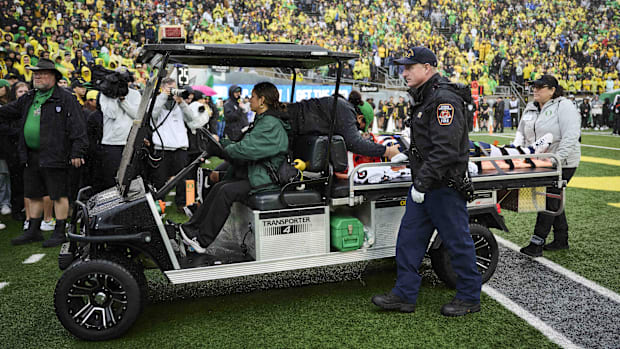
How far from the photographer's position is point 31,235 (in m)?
6.11

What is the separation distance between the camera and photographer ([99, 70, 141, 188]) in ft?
20.0

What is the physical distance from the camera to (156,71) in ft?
12.5

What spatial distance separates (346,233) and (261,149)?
961 mm

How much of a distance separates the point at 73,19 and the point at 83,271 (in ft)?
61.4

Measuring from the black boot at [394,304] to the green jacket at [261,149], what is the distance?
1.22m

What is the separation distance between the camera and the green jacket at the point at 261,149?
3.90m

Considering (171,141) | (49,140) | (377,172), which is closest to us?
(377,172)

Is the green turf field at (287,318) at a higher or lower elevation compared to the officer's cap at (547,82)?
lower

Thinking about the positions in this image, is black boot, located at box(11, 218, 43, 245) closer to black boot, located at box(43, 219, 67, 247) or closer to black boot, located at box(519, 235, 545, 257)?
black boot, located at box(43, 219, 67, 247)

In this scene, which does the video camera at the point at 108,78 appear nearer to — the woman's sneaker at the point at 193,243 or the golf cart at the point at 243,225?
the golf cart at the point at 243,225

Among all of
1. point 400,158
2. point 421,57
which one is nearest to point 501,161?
point 400,158

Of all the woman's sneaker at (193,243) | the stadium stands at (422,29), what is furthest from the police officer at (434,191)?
the stadium stands at (422,29)

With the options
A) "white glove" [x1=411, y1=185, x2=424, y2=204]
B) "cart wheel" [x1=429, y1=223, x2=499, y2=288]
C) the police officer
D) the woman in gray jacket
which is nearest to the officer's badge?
the police officer

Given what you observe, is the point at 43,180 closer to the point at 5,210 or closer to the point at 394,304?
the point at 5,210
